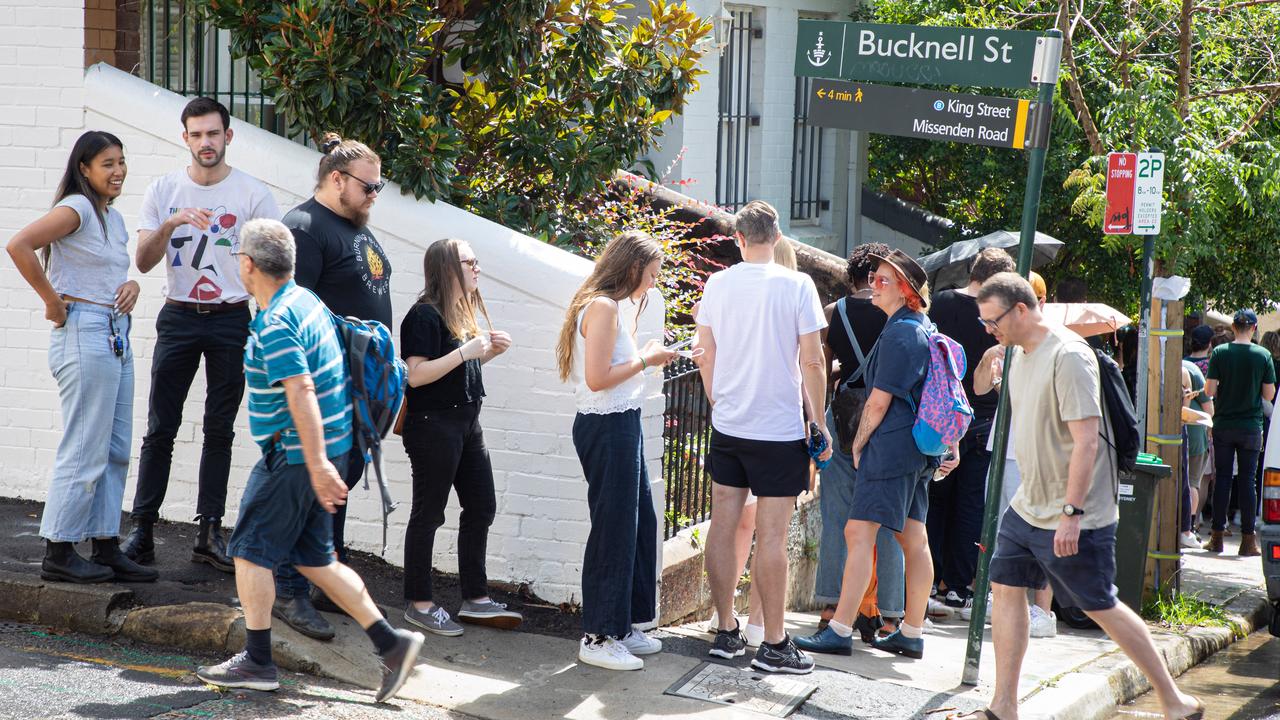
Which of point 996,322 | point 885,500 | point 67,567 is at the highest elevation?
point 996,322

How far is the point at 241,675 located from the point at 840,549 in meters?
3.02

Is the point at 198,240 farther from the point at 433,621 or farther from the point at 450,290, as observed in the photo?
the point at 433,621

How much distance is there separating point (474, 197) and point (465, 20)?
3.27 feet

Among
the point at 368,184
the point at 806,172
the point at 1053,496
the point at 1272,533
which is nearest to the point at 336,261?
the point at 368,184

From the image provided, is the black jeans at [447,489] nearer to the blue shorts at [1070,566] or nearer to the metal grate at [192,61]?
the blue shorts at [1070,566]

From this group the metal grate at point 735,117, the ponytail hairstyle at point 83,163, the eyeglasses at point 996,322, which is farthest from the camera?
the metal grate at point 735,117

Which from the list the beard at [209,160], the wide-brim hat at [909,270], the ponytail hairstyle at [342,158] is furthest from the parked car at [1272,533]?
the beard at [209,160]

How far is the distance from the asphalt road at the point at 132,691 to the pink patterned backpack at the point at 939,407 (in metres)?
2.37

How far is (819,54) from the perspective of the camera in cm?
618

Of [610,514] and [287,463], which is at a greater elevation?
[287,463]

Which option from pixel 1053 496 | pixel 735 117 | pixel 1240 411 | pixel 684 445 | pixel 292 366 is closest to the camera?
pixel 292 366

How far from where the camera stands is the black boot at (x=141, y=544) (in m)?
5.89

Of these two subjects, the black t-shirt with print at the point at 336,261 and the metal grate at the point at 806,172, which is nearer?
the black t-shirt with print at the point at 336,261

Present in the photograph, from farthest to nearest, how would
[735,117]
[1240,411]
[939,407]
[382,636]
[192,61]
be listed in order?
1. [735,117]
2. [1240,411]
3. [192,61]
4. [939,407]
5. [382,636]
